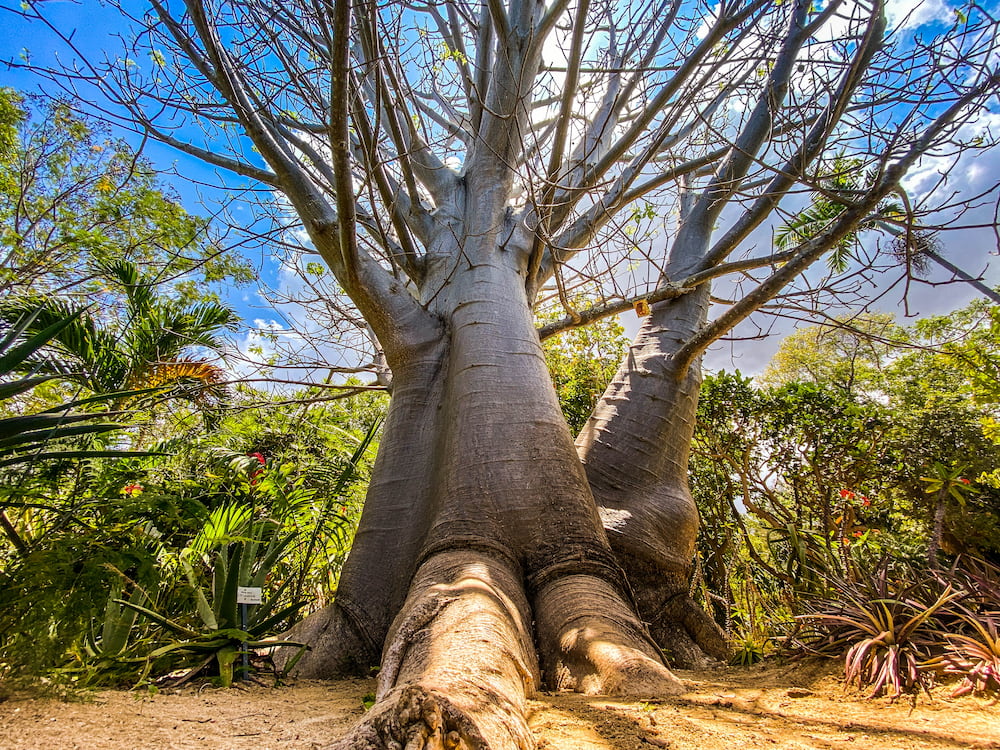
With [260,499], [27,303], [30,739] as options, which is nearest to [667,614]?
[260,499]

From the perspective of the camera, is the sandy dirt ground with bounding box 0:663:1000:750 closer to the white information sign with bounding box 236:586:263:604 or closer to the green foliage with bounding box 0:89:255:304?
the white information sign with bounding box 236:586:263:604

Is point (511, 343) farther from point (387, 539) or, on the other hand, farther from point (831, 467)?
point (831, 467)

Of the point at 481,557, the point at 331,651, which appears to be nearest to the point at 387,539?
the point at 331,651

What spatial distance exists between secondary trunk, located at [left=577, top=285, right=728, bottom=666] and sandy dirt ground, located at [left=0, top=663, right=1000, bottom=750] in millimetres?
968

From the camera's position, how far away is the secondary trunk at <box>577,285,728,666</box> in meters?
2.33

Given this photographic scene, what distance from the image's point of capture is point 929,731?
962 mm

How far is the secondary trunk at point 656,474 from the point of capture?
2.33 metres

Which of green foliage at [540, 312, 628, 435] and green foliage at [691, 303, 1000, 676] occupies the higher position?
green foliage at [540, 312, 628, 435]

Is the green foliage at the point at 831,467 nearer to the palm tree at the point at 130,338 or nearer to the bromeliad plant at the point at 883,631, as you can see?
the bromeliad plant at the point at 883,631

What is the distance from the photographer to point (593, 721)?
97cm

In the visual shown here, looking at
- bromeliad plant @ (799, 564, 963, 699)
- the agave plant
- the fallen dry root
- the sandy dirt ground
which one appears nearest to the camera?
the fallen dry root

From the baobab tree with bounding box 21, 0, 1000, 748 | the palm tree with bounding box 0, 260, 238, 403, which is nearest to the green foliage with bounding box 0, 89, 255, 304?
the palm tree with bounding box 0, 260, 238, 403

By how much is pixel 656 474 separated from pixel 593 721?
72.1 inches

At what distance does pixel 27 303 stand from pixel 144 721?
4.85 meters
